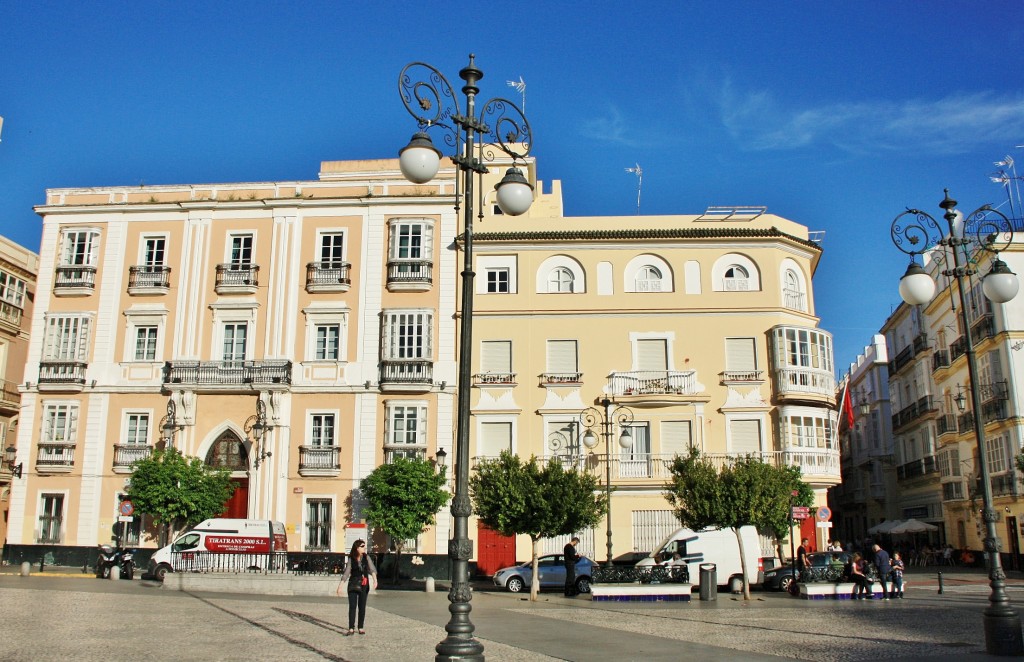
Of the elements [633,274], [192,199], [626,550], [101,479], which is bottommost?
[626,550]

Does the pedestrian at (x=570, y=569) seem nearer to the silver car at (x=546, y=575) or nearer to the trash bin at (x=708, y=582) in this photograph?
the silver car at (x=546, y=575)

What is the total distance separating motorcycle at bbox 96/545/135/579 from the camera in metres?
29.8

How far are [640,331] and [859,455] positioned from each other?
38.6 meters

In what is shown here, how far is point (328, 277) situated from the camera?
35562 millimetres

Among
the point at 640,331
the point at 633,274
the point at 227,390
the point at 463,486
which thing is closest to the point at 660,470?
the point at 640,331

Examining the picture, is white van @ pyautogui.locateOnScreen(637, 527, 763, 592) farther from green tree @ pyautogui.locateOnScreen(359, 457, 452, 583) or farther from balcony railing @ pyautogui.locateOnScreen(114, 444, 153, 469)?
balcony railing @ pyautogui.locateOnScreen(114, 444, 153, 469)

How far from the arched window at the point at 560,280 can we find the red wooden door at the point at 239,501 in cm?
1398

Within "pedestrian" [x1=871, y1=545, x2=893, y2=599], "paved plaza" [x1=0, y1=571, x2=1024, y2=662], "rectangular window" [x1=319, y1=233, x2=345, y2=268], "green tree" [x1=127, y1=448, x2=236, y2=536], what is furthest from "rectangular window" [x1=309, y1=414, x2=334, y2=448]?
"pedestrian" [x1=871, y1=545, x2=893, y2=599]

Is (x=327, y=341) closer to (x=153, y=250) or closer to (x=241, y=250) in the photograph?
(x=241, y=250)

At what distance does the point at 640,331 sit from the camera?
115 ft

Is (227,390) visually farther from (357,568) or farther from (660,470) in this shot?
(357,568)

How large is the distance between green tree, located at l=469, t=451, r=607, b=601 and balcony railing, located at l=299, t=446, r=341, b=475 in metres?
7.62

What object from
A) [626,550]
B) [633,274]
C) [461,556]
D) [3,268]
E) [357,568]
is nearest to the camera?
[461,556]

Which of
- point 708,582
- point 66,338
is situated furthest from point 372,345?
point 708,582
